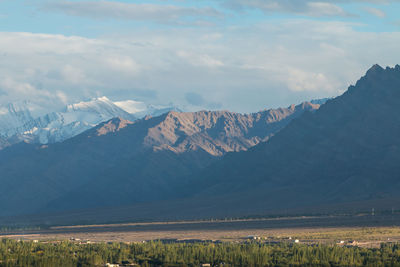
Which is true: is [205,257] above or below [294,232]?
below

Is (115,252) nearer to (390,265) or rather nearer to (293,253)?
(293,253)

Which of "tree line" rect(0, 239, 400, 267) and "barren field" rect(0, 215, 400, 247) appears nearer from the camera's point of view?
"tree line" rect(0, 239, 400, 267)

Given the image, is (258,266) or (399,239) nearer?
(258,266)

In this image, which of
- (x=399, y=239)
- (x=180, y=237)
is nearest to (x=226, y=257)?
(x=399, y=239)

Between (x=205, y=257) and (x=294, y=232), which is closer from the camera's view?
(x=205, y=257)

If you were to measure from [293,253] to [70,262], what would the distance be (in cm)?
2347

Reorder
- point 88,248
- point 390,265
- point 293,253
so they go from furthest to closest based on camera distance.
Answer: point 88,248, point 293,253, point 390,265

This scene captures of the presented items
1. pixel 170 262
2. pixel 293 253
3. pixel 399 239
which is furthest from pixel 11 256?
pixel 399 239

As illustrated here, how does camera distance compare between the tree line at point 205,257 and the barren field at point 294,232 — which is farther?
the barren field at point 294,232

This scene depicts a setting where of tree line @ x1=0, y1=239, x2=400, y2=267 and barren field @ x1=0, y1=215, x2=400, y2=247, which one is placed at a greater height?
barren field @ x1=0, y1=215, x2=400, y2=247

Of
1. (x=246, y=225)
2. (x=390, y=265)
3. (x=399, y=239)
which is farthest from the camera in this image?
(x=246, y=225)

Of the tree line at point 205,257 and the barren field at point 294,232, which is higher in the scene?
the barren field at point 294,232

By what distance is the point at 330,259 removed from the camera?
75.8m

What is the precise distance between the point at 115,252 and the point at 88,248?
935cm
